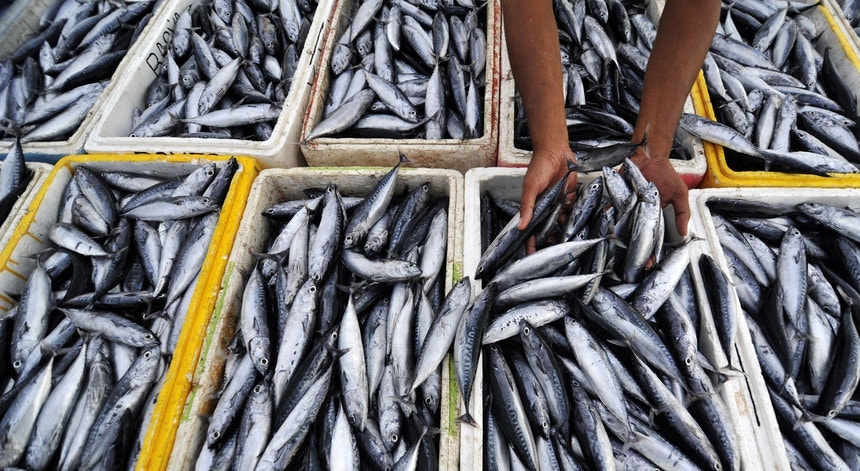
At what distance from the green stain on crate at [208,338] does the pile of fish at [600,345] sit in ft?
3.61

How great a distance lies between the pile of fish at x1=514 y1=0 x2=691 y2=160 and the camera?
2.67 metres

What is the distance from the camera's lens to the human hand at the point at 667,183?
83.3 inches

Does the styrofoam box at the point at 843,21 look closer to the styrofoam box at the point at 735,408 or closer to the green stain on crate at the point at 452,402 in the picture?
the styrofoam box at the point at 735,408

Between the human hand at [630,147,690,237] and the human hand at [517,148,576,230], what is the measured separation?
1.12 ft

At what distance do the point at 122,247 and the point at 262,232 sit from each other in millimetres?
733

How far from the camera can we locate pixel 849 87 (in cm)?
309

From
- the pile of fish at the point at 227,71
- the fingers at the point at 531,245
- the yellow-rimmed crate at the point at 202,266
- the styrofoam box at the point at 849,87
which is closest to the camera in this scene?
the yellow-rimmed crate at the point at 202,266

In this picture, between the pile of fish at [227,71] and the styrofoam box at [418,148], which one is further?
the pile of fish at [227,71]

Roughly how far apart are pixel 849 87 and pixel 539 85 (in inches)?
102

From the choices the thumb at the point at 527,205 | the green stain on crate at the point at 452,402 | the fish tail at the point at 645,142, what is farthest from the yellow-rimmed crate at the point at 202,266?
the fish tail at the point at 645,142

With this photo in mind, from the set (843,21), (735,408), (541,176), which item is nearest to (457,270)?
(541,176)

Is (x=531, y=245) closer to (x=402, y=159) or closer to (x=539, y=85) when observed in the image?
(x=539, y=85)

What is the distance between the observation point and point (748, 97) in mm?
2930

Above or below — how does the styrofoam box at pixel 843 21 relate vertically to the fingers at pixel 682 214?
above
